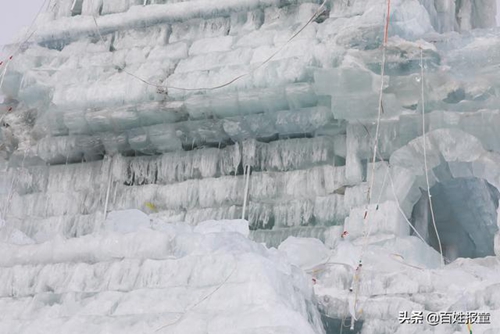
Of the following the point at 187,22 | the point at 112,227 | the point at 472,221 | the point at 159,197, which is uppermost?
the point at 187,22

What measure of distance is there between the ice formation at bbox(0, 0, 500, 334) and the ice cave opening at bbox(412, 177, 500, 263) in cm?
4

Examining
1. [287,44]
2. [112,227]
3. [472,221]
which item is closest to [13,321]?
[112,227]

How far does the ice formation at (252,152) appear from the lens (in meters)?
13.4

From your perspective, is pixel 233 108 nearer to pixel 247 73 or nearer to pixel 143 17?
pixel 247 73

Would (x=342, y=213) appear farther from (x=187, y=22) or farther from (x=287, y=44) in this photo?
(x=187, y=22)

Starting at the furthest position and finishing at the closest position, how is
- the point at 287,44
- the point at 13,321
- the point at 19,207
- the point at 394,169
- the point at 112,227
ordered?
the point at 19,207, the point at 287,44, the point at 394,169, the point at 112,227, the point at 13,321

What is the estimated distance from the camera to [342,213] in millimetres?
17094

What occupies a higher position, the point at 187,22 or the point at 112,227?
the point at 187,22

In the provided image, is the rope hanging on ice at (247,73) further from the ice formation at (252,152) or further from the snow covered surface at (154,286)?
the snow covered surface at (154,286)

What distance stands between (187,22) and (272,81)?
317 cm

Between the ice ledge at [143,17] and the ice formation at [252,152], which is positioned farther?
the ice ledge at [143,17]

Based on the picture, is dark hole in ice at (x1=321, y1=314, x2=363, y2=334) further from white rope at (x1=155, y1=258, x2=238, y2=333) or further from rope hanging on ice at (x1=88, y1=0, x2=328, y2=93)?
rope hanging on ice at (x1=88, y1=0, x2=328, y2=93)

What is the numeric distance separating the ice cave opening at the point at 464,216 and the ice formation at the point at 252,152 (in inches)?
1.6

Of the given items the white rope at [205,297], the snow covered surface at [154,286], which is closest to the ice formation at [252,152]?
the snow covered surface at [154,286]
